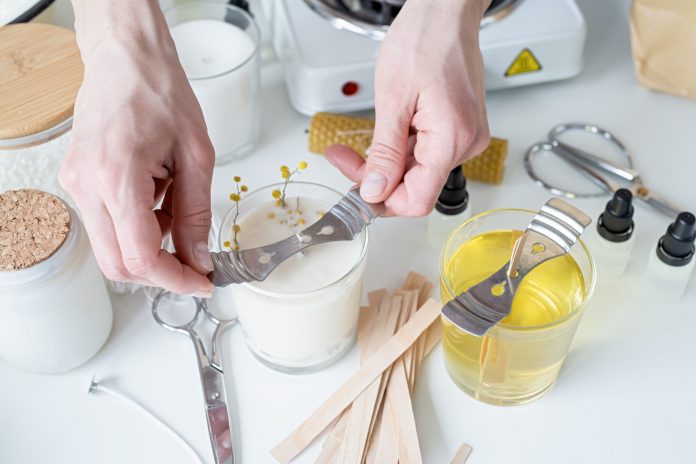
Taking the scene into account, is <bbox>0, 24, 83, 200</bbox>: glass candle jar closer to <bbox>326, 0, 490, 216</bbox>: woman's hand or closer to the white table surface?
the white table surface

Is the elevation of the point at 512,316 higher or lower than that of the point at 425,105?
lower

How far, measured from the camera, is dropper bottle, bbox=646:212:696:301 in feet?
2.62

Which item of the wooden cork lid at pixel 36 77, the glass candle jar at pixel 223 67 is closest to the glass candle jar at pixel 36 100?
the wooden cork lid at pixel 36 77

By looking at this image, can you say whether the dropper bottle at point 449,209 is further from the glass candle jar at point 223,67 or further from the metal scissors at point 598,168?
the glass candle jar at point 223,67

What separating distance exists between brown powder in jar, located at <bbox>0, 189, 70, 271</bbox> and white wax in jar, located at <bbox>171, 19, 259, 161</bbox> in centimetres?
24

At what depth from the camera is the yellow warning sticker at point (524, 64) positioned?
3.37ft

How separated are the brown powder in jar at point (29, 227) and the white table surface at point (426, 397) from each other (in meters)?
0.15

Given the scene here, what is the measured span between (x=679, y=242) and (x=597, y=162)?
18 centimetres

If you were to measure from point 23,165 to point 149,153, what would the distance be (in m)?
0.24

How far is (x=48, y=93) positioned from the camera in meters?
0.80

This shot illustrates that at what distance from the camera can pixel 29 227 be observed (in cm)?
74

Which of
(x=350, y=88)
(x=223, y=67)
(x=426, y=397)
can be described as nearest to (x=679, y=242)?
(x=426, y=397)

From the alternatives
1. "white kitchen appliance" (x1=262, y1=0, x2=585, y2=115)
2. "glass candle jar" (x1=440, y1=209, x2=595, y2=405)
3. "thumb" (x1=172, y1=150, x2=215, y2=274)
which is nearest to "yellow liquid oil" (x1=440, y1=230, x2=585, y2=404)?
"glass candle jar" (x1=440, y1=209, x2=595, y2=405)

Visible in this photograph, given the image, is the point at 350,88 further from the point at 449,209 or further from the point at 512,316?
the point at 512,316
